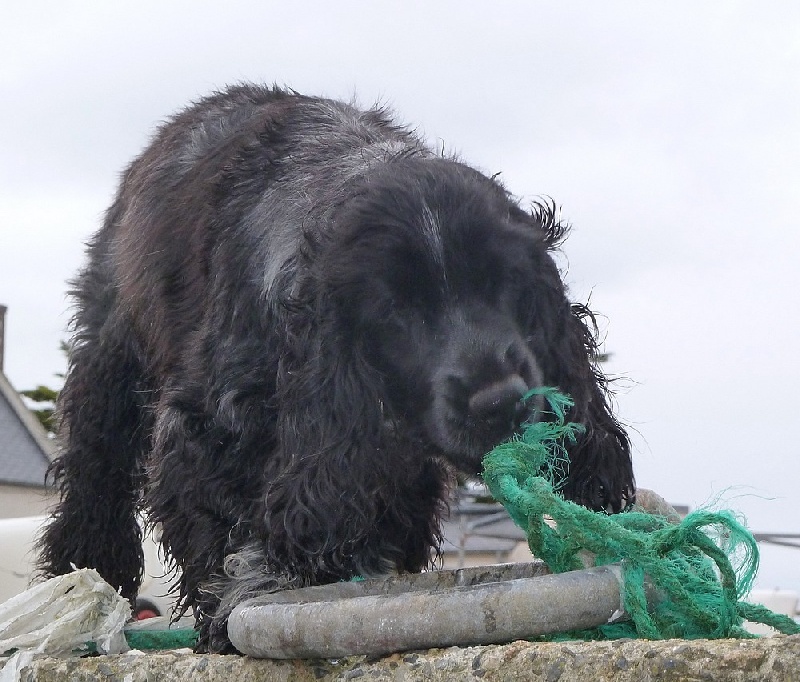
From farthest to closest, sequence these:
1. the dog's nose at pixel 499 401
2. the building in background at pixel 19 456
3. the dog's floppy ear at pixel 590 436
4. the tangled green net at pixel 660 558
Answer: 1. the building in background at pixel 19 456
2. the dog's floppy ear at pixel 590 436
3. the dog's nose at pixel 499 401
4. the tangled green net at pixel 660 558

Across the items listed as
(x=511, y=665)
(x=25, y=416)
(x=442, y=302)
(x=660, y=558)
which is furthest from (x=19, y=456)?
(x=511, y=665)

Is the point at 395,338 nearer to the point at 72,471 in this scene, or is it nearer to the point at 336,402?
the point at 336,402

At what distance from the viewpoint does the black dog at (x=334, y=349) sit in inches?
134

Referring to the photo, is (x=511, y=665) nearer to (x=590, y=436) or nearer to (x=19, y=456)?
(x=590, y=436)

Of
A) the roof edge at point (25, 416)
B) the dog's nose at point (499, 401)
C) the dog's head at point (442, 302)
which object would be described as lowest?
the dog's nose at point (499, 401)

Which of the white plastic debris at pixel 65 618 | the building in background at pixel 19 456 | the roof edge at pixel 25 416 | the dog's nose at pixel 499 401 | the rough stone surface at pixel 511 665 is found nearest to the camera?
the rough stone surface at pixel 511 665

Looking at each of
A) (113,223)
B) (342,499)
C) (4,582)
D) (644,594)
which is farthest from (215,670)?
(4,582)

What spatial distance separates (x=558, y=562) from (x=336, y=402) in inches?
33.1

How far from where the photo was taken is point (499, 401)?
3.24 metres

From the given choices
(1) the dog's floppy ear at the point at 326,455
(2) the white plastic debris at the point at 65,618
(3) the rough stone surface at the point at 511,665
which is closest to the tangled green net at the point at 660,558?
(3) the rough stone surface at the point at 511,665

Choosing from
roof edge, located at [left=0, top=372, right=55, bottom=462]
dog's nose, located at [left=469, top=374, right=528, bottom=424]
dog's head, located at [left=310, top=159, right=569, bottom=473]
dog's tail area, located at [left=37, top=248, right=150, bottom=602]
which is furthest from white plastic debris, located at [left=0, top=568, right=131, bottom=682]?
roof edge, located at [left=0, top=372, right=55, bottom=462]

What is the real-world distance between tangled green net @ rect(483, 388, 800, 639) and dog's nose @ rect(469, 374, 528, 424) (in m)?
0.27

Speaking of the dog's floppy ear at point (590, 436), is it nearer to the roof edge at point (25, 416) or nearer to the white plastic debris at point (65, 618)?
the white plastic debris at point (65, 618)

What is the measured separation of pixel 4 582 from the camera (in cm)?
700
